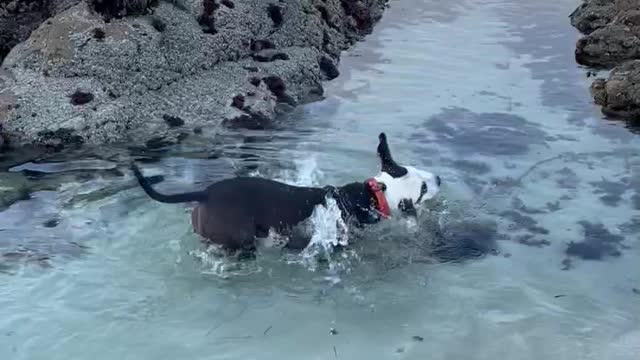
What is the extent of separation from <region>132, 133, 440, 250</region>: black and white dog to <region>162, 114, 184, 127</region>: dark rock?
9.53 ft

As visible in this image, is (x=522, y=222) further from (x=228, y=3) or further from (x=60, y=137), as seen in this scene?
(x=228, y=3)

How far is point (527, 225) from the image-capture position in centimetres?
746

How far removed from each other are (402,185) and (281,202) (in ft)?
3.43

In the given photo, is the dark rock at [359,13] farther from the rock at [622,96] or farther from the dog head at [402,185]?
the dog head at [402,185]

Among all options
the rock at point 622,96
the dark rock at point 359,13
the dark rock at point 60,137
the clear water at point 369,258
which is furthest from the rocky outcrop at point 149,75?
the rock at point 622,96

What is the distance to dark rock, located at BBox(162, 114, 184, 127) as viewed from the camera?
31.2 ft

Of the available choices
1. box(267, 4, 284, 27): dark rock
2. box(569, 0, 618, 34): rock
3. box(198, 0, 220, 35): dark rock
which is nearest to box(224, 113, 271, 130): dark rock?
box(198, 0, 220, 35): dark rock

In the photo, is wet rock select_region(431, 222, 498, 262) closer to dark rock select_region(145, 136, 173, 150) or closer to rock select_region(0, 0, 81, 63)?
dark rock select_region(145, 136, 173, 150)

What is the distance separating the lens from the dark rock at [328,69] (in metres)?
11.4

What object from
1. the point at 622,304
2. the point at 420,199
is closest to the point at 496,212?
the point at 420,199

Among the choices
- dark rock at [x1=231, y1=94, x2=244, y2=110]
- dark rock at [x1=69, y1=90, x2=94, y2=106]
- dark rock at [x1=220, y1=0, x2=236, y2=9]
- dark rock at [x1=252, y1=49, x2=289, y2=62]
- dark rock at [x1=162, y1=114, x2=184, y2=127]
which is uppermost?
dark rock at [x1=220, y1=0, x2=236, y2=9]

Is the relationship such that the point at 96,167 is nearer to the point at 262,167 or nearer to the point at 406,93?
the point at 262,167

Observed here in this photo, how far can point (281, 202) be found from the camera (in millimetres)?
6676

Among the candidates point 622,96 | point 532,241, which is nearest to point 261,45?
point 622,96
